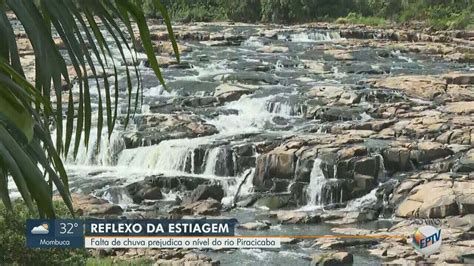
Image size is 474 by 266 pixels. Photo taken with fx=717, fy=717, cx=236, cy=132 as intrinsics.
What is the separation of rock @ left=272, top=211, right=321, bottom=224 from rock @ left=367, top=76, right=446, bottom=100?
6.54 metres

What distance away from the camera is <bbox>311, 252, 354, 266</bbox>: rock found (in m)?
7.23

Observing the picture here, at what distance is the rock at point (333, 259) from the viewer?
7.23m

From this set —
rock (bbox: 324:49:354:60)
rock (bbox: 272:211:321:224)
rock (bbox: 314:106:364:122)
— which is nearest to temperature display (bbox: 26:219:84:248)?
rock (bbox: 272:211:321:224)

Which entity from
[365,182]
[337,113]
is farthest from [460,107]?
[365,182]

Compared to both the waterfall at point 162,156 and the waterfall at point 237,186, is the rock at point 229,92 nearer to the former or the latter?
the waterfall at point 162,156

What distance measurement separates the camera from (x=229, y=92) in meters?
15.1

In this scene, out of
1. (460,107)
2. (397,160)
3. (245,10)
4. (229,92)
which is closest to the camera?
(397,160)

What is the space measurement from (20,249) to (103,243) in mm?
840

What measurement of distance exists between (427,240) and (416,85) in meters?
8.01

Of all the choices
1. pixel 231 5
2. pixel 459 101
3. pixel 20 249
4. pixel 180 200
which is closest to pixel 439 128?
pixel 459 101

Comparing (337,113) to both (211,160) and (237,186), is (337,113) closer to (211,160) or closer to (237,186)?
(211,160)

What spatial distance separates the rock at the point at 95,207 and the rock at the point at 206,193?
109 centimetres

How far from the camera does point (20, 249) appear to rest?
4.81 metres

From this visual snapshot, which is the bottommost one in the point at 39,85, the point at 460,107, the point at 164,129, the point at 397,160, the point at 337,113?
the point at 397,160
